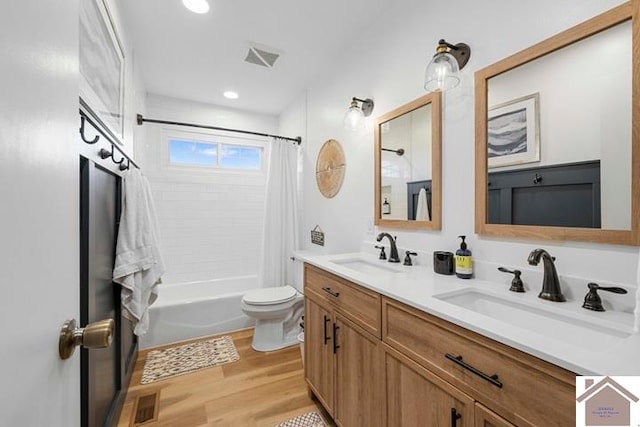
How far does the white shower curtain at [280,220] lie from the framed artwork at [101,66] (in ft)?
4.74

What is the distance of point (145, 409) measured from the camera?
5.66 ft

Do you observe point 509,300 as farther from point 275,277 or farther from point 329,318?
point 275,277

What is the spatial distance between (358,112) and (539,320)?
163 centimetres

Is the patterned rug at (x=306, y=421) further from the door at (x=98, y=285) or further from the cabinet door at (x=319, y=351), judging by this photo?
the door at (x=98, y=285)

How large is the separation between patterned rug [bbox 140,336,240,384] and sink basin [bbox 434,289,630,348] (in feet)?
6.43

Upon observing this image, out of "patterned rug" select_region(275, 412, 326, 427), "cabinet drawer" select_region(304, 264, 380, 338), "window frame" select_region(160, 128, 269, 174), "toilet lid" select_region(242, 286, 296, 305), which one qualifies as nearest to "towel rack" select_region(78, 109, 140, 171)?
"cabinet drawer" select_region(304, 264, 380, 338)

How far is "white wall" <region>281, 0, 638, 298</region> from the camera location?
1.00 meters

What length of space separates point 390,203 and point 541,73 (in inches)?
38.4

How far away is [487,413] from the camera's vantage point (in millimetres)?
750

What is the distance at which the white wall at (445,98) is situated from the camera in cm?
100

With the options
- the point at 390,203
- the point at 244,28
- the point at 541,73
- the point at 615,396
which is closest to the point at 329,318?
the point at 390,203

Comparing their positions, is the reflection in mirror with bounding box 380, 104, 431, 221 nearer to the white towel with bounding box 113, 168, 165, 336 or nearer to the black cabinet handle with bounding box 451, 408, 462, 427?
the black cabinet handle with bounding box 451, 408, 462, 427

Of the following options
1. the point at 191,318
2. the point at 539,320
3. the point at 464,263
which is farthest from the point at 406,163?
the point at 191,318

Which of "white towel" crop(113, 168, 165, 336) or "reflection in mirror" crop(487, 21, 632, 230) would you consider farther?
"white towel" crop(113, 168, 165, 336)
